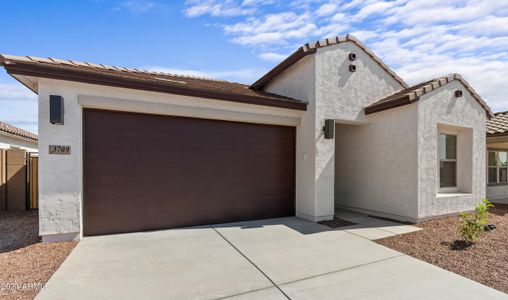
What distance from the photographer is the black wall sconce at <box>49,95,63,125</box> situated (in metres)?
5.19

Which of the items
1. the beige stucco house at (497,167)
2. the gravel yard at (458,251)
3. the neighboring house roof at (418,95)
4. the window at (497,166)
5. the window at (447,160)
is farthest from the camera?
the window at (497,166)

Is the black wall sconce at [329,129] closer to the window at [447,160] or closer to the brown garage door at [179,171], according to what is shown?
the brown garage door at [179,171]

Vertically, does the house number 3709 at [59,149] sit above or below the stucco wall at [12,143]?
below

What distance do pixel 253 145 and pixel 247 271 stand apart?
4146mm

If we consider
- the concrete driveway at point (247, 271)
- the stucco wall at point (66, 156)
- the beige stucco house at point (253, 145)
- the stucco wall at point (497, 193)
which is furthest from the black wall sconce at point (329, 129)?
the stucco wall at point (497, 193)

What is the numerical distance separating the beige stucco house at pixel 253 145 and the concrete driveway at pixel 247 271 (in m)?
1.09

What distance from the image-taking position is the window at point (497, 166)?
11867 millimetres

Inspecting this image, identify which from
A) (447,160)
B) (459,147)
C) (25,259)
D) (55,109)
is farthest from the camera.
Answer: (459,147)

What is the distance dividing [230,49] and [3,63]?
5.88m

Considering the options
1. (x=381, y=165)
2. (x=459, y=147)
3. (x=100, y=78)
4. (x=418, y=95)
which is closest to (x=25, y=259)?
(x=100, y=78)

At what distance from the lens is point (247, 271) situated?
3.99 m

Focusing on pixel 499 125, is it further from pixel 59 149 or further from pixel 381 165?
pixel 59 149

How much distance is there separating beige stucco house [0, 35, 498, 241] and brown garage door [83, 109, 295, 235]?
0.09 ft

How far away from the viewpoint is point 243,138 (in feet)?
24.4
